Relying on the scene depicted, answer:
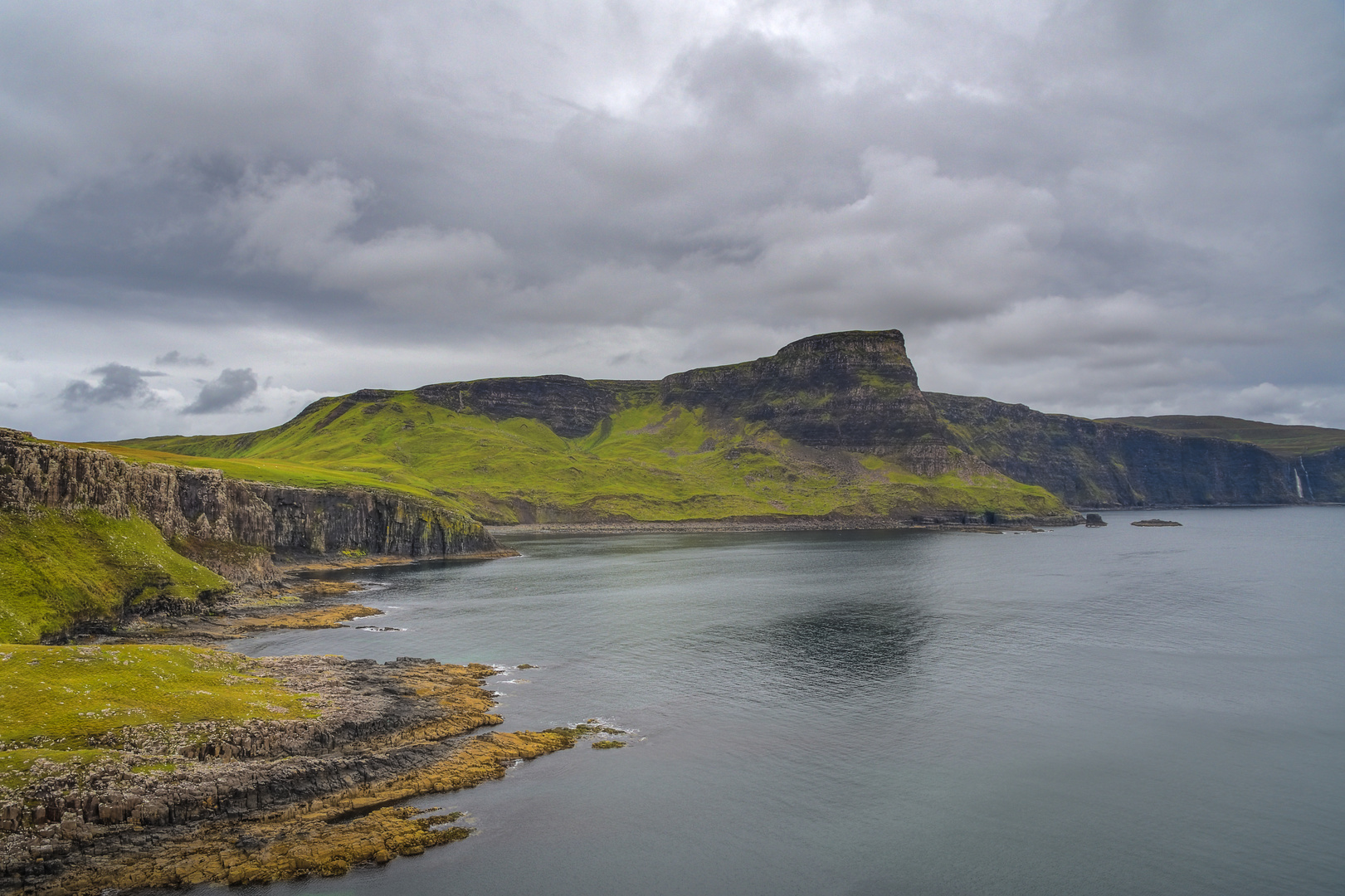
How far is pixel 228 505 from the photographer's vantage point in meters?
121

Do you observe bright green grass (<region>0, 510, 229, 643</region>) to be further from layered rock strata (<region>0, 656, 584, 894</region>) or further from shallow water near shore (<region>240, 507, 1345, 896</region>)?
layered rock strata (<region>0, 656, 584, 894</region>)

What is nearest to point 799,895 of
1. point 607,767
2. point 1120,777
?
point 607,767

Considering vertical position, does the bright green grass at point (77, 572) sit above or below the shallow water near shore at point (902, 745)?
above

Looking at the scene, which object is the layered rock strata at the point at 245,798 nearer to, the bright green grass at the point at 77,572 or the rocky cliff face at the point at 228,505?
the bright green grass at the point at 77,572

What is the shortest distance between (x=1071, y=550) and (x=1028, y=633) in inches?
4632

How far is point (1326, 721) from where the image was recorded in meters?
50.8

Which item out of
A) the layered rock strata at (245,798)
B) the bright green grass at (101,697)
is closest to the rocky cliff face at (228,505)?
the bright green grass at (101,697)

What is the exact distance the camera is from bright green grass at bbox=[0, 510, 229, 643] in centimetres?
6241

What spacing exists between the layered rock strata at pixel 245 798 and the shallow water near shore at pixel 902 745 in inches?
81.8

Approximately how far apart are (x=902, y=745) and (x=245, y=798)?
120 ft

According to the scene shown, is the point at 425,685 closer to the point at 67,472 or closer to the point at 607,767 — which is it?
the point at 607,767

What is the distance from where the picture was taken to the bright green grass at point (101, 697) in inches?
1435

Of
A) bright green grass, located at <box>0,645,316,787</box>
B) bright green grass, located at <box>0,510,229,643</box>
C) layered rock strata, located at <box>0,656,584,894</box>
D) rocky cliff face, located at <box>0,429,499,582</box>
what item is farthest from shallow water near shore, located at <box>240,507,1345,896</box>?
rocky cliff face, located at <box>0,429,499,582</box>

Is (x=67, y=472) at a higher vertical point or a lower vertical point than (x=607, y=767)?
higher
